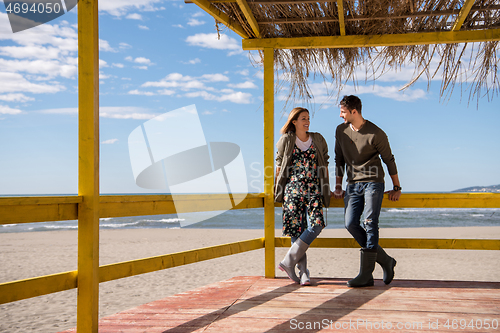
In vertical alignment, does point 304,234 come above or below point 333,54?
below

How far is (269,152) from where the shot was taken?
3539mm

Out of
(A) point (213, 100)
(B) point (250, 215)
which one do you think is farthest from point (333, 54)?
(A) point (213, 100)

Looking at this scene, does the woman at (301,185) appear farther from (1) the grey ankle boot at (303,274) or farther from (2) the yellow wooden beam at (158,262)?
(2) the yellow wooden beam at (158,262)

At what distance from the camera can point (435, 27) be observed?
3.36 m

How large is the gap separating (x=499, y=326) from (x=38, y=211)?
2.46m

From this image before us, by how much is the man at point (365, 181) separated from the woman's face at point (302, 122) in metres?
0.28

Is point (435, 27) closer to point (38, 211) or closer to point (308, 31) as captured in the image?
point (308, 31)

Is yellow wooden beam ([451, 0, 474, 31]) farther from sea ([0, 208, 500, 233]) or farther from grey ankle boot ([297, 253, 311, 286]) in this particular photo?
sea ([0, 208, 500, 233])

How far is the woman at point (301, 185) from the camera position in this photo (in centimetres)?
309

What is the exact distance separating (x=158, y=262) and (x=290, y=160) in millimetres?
1339

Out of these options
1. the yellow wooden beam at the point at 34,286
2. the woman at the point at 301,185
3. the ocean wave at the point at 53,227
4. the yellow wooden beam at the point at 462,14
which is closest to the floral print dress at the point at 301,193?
the woman at the point at 301,185

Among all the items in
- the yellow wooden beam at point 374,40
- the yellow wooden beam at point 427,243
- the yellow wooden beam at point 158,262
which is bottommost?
the yellow wooden beam at point 427,243

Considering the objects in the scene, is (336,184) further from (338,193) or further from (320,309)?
(320,309)

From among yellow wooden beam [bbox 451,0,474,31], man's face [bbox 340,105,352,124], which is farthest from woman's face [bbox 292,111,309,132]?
yellow wooden beam [bbox 451,0,474,31]
